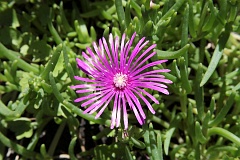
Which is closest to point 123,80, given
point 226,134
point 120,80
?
point 120,80

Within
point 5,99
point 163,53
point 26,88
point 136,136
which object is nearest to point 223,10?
point 163,53

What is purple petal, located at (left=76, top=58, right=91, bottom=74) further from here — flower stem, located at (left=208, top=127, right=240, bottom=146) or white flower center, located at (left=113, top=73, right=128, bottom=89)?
flower stem, located at (left=208, top=127, right=240, bottom=146)

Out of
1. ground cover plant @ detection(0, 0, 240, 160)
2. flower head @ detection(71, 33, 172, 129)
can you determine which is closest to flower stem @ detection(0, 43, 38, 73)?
ground cover plant @ detection(0, 0, 240, 160)

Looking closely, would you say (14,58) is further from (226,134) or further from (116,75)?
(226,134)

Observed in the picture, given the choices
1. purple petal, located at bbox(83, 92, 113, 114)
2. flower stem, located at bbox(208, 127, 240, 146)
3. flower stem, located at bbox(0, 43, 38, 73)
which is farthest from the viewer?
flower stem, located at bbox(0, 43, 38, 73)

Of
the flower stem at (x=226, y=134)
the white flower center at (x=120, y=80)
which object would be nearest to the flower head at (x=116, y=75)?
the white flower center at (x=120, y=80)

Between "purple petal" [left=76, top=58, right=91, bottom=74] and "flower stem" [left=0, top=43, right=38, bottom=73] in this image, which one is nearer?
"purple petal" [left=76, top=58, right=91, bottom=74]

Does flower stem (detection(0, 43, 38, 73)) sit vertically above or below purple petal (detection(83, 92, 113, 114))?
above

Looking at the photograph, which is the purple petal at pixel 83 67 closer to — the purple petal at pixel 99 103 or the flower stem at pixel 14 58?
the purple petal at pixel 99 103
